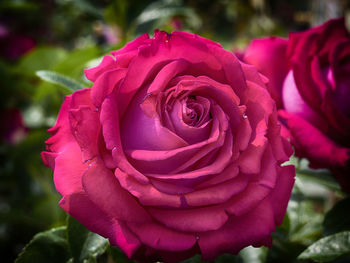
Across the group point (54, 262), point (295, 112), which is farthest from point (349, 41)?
point (54, 262)

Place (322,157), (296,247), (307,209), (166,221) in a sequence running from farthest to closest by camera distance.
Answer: (307,209), (296,247), (322,157), (166,221)

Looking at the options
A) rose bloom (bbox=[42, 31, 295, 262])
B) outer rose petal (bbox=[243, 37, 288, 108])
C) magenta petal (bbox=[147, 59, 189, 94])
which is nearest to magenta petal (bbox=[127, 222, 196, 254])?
rose bloom (bbox=[42, 31, 295, 262])

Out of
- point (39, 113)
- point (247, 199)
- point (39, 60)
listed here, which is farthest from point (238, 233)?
point (39, 113)

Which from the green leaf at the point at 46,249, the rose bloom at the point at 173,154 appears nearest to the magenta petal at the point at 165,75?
the rose bloom at the point at 173,154

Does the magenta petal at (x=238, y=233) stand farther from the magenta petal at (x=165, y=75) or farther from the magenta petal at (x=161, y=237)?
the magenta petal at (x=165, y=75)

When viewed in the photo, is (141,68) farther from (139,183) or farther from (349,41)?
(349,41)

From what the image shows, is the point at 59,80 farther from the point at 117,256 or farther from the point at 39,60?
the point at 39,60
